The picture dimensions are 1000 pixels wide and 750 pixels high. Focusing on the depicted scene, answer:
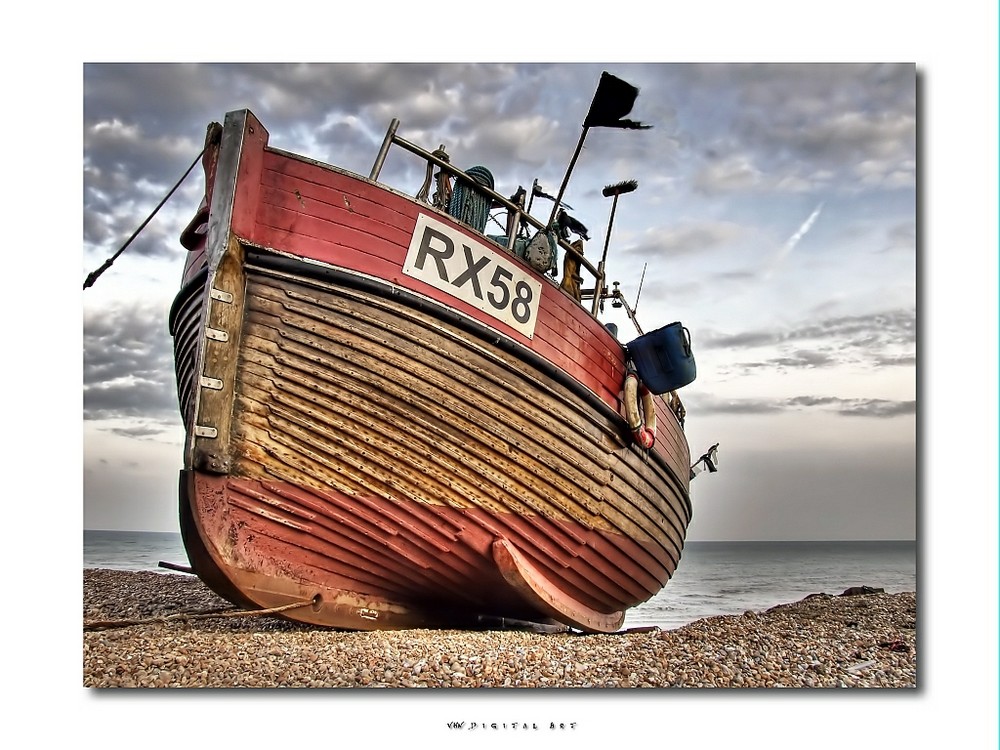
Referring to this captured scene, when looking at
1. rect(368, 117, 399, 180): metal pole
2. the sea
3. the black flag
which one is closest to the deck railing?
rect(368, 117, 399, 180): metal pole

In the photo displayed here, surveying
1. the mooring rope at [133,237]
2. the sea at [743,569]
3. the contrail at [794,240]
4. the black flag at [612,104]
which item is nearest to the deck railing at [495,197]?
the black flag at [612,104]

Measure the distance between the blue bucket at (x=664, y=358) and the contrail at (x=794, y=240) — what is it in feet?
2.11

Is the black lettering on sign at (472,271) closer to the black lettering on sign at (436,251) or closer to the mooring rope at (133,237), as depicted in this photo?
the black lettering on sign at (436,251)

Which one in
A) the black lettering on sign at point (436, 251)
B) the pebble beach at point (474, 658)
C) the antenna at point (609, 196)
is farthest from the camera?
the antenna at point (609, 196)

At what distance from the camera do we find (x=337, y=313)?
12.8 ft

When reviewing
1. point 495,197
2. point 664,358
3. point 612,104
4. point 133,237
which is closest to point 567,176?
point 612,104

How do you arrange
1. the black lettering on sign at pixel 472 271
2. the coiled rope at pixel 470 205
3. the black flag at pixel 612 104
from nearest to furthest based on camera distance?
the black lettering on sign at pixel 472 271
the black flag at pixel 612 104
the coiled rope at pixel 470 205

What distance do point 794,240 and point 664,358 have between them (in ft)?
3.34

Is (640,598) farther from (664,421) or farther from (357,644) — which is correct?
(357,644)

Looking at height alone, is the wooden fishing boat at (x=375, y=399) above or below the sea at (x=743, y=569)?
above

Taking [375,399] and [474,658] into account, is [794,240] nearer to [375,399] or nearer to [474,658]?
[375,399]

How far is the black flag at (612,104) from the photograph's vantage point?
4371 millimetres

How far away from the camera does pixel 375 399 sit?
3.96 m
